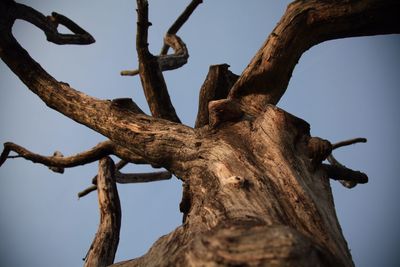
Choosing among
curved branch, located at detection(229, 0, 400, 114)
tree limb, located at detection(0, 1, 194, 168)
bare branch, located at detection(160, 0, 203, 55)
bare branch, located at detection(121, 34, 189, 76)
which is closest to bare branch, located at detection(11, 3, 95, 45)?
tree limb, located at detection(0, 1, 194, 168)

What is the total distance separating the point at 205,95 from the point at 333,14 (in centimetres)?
103

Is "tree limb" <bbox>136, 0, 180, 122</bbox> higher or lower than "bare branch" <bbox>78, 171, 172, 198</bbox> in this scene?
higher

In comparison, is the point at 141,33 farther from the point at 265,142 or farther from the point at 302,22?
the point at 265,142

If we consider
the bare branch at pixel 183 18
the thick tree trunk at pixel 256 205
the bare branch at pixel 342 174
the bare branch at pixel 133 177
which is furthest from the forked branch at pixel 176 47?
the bare branch at pixel 342 174

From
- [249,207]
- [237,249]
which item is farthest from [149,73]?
[237,249]

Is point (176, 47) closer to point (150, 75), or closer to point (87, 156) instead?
point (150, 75)

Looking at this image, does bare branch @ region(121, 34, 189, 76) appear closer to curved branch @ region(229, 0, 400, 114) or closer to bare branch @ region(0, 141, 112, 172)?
bare branch @ region(0, 141, 112, 172)

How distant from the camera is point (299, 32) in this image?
189cm

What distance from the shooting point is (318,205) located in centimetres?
118

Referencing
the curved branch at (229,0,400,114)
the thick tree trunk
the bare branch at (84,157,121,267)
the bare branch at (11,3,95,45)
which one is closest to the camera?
the thick tree trunk

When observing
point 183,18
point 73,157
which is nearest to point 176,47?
point 183,18

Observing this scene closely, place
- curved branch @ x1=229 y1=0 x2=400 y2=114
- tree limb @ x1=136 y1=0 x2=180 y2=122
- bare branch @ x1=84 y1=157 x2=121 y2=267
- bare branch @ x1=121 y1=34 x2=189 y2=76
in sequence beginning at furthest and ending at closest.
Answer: bare branch @ x1=121 y1=34 x2=189 y2=76
tree limb @ x1=136 y1=0 x2=180 y2=122
bare branch @ x1=84 y1=157 x2=121 y2=267
curved branch @ x1=229 y1=0 x2=400 y2=114

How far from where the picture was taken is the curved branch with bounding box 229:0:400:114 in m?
1.74

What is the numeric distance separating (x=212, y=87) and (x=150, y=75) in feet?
1.98
